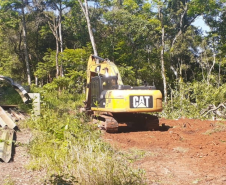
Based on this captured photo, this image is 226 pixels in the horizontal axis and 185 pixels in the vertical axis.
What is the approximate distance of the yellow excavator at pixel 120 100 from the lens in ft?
31.1

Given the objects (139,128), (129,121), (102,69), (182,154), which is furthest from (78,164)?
(102,69)

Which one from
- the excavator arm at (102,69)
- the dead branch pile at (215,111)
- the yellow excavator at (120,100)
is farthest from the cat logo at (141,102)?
the dead branch pile at (215,111)

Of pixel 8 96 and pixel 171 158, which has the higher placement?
pixel 8 96

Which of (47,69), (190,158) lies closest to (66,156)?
(190,158)

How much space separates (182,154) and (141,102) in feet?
10.5

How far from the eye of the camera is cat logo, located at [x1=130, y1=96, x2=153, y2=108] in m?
9.47

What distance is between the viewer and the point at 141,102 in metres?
9.53

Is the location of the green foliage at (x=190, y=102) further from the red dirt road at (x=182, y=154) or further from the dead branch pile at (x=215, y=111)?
the red dirt road at (x=182, y=154)

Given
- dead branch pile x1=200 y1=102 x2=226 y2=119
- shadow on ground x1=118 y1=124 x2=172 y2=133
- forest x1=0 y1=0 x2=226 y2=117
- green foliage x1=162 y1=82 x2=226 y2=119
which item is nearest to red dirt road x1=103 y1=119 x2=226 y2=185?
shadow on ground x1=118 y1=124 x2=172 y2=133

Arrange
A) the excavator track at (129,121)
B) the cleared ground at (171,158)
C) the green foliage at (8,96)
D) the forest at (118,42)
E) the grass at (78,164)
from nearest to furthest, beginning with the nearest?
the grass at (78,164), the cleared ground at (171,158), the excavator track at (129,121), the green foliage at (8,96), the forest at (118,42)

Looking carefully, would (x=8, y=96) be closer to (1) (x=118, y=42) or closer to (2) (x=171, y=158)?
(2) (x=171, y=158)

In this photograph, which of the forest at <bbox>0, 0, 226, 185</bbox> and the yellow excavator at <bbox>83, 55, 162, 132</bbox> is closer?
the yellow excavator at <bbox>83, 55, 162, 132</bbox>

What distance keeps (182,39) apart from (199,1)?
13.2 feet

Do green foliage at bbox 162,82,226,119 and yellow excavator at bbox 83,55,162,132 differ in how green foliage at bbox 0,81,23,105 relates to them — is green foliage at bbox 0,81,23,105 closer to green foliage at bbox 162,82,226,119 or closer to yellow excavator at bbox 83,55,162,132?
yellow excavator at bbox 83,55,162,132
